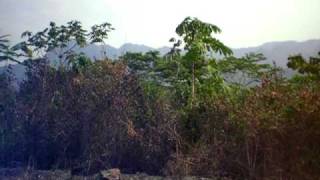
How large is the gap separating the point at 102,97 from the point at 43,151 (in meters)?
1.62

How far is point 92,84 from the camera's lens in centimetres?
781

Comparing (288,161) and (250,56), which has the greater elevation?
(250,56)

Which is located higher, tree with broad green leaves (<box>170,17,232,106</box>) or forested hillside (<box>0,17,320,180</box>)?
tree with broad green leaves (<box>170,17,232,106</box>)

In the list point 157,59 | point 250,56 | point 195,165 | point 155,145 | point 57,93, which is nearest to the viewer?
point 195,165

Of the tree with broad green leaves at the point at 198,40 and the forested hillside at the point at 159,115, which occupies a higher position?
the tree with broad green leaves at the point at 198,40

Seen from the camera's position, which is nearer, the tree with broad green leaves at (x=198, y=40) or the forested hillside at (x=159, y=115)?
the forested hillside at (x=159, y=115)

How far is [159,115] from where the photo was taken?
7664 millimetres

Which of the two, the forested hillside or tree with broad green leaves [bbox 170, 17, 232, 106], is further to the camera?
tree with broad green leaves [bbox 170, 17, 232, 106]

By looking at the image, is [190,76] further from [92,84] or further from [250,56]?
[250,56]

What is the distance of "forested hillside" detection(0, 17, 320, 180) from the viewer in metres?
5.77

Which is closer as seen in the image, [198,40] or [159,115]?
[159,115]

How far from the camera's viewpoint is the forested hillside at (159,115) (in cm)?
577

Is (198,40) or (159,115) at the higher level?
(198,40)

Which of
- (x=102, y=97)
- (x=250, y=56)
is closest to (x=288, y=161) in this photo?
(x=102, y=97)
